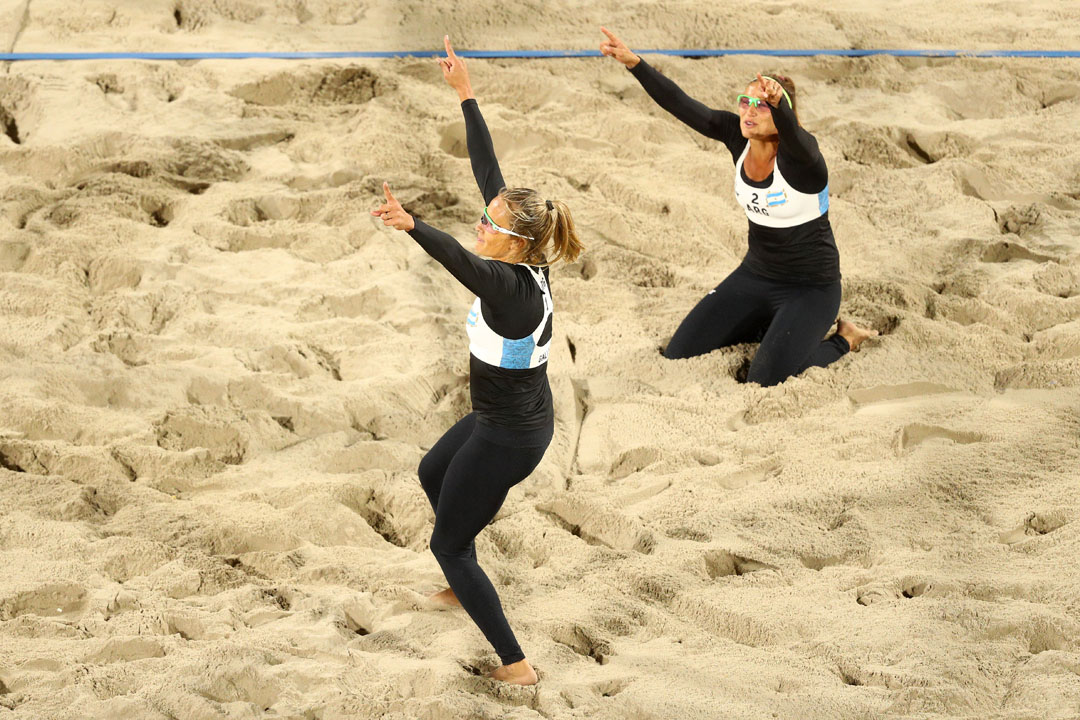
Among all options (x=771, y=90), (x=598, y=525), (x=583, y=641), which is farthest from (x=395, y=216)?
(x=771, y=90)

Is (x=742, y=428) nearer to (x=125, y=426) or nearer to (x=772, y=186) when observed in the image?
(x=772, y=186)

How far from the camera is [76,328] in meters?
4.93

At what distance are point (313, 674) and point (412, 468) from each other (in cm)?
124

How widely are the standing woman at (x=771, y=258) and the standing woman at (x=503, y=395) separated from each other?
1.73 metres

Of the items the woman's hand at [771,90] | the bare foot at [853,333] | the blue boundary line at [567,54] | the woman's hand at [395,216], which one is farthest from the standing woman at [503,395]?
the blue boundary line at [567,54]

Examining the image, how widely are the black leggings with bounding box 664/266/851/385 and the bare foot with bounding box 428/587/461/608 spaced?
189 centimetres

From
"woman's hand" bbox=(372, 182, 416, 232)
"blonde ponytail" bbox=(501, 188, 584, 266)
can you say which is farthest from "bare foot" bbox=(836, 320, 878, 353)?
"woman's hand" bbox=(372, 182, 416, 232)

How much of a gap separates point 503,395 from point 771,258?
2.13 meters

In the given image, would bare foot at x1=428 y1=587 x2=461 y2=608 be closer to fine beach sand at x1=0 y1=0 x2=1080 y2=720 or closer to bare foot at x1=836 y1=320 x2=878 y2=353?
fine beach sand at x1=0 y1=0 x2=1080 y2=720

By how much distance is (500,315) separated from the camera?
308 centimetres

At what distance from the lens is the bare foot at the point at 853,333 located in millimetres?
5031

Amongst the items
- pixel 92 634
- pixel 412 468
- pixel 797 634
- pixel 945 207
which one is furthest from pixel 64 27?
pixel 797 634

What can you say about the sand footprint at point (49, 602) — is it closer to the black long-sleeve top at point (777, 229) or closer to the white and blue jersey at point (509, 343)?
the white and blue jersey at point (509, 343)

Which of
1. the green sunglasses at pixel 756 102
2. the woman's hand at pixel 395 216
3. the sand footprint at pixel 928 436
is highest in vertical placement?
the woman's hand at pixel 395 216
